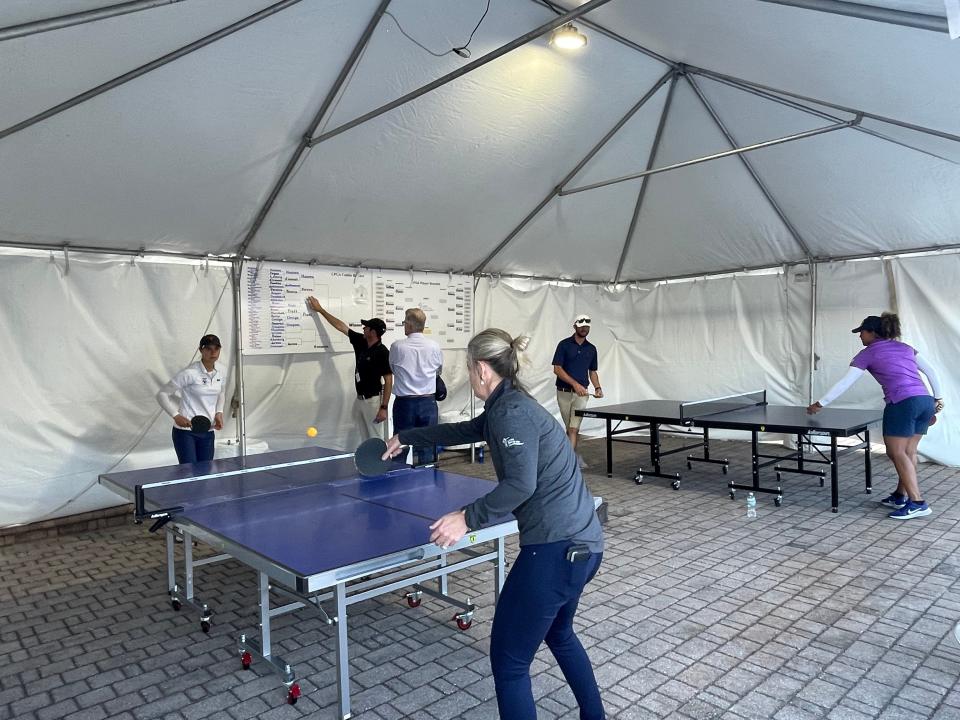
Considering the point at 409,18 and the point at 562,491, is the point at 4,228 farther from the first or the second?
the point at 562,491

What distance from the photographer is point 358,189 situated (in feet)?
19.1

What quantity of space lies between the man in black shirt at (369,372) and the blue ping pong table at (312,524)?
2.26 meters

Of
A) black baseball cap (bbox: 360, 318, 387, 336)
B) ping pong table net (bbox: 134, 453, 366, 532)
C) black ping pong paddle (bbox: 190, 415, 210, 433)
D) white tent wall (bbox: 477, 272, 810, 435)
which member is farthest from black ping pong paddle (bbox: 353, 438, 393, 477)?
white tent wall (bbox: 477, 272, 810, 435)

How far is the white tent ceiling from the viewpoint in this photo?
394cm

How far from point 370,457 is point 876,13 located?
11.6ft

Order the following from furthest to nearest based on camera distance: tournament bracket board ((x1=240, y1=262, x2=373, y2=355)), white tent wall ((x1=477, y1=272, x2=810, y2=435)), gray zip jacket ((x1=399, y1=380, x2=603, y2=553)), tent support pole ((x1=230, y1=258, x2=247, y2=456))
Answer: white tent wall ((x1=477, y1=272, x2=810, y2=435))
tournament bracket board ((x1=240, y1=262, x2=373, y2=355))
tent support pole ((x1=230, y1=258, x2=247, y2=456))
gray zip jacket ((x1=399, y1=380, x2=603, y2=553))

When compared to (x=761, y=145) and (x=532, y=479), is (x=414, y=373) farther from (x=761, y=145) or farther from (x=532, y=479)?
(x=532, y=479)

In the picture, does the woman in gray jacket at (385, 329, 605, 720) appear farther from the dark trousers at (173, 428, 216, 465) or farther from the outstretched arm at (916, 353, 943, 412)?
the outstretched arm at (916, 353, 943, 412)

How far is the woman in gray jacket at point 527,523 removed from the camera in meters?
2.08

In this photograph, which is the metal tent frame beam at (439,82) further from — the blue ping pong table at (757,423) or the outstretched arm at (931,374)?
the outstretched arm at (931,374)

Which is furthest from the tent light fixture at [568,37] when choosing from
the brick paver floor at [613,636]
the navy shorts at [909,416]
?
the navy shorts at [909,416]

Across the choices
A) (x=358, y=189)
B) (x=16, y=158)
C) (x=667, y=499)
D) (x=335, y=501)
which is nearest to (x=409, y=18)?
(x=358, y=189)

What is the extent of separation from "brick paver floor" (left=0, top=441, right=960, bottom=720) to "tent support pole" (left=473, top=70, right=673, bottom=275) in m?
3.60

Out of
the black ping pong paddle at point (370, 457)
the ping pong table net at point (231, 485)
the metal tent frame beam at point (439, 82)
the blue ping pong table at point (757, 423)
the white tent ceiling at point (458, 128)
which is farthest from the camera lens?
the blue ping pong table at point (757, 423)
